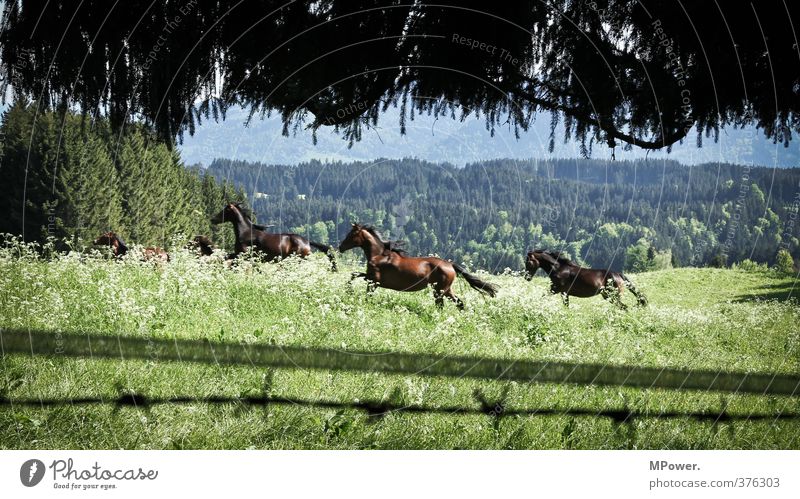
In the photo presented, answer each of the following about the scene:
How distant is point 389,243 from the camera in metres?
4.72

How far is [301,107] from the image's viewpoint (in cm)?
479

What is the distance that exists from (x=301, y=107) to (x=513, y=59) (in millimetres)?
1399

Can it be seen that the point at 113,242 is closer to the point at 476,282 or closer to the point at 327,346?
the point at 327,346

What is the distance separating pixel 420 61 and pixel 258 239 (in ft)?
4.96

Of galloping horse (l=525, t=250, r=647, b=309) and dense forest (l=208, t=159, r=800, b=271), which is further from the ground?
dense forest (l=208, t=159, r=800, b=271)

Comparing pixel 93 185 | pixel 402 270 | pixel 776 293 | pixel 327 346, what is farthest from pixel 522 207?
pixel 93 185

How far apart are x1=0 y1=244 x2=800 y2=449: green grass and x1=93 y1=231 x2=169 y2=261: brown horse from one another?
0.07 meters

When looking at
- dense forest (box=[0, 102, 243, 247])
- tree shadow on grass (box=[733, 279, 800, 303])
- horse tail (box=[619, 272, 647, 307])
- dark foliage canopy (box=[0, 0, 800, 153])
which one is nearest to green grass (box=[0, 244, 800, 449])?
horse tail (box=[619, 272, 647, 307])

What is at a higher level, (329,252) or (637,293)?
(329,252)

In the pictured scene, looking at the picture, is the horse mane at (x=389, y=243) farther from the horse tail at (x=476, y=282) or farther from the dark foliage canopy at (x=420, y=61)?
the dark foliage canopy at (x=420, y=61)

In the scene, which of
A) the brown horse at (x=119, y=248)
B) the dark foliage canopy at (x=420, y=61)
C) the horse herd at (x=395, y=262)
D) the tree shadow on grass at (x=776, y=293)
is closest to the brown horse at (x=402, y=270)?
the horse herd at (x=395, y=262)

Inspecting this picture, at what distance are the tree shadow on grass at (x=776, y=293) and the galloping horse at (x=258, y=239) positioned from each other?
307 centimetres

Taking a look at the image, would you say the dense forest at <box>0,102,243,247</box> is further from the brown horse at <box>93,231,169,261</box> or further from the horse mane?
the horse mane

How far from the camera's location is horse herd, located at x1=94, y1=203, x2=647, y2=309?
461cm
